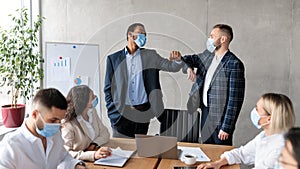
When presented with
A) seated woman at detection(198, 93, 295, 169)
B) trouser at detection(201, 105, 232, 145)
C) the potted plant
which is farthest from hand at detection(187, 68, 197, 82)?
the potted plant

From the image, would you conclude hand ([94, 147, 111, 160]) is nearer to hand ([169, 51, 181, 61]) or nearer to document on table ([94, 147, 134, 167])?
document on table ([94, 147, 134, 167])

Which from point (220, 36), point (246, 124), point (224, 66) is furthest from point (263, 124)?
point (246, 124)

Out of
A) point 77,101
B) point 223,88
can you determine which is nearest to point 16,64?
point 77,101

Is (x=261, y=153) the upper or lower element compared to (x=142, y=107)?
lower

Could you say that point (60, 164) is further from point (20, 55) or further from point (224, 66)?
point (20, 55)

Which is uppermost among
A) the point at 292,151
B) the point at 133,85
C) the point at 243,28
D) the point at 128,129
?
the point at 243,28

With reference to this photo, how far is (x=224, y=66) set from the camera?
2.87 metres

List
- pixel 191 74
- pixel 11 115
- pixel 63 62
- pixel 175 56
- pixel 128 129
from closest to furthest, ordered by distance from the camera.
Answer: pixel 128 129 < pixel 175 56 < pixel 191 74 < pixel 11 115 < pixel 63 62

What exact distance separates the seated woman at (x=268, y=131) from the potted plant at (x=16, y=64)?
205cm

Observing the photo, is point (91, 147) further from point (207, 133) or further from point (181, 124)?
point (207, 133)

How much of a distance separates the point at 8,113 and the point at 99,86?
103 centimetres

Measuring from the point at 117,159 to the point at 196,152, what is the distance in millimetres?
548

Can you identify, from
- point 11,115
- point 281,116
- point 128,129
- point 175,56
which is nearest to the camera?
point 281,116

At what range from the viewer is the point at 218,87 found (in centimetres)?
289
